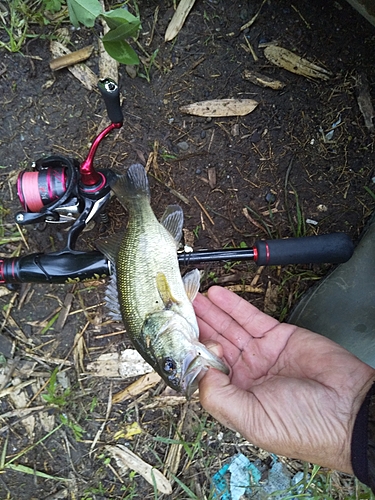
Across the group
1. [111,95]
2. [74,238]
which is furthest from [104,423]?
[111,95]

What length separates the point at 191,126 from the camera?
317cm

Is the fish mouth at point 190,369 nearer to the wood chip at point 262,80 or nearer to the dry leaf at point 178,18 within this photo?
the wood chip at point 262,80

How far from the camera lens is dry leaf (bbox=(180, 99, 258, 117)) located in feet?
10.3

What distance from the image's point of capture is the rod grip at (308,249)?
2.56m

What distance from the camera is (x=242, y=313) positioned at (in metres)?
2.70

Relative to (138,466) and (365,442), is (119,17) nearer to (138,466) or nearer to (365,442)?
(365,442)

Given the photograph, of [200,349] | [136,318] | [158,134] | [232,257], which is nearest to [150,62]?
[158,134]

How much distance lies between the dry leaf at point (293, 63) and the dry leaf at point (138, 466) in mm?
2933

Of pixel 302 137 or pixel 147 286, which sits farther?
pixel 302 137

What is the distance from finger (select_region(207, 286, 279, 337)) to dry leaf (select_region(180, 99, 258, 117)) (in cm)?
127

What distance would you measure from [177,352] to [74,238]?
902 mm

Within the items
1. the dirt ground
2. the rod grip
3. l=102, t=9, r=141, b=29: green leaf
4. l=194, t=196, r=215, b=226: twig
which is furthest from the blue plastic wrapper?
l=102, t=9, r=141, b=29: green leaf

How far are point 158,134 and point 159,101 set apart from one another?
233mm

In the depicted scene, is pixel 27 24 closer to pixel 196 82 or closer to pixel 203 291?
pixel 196 82
